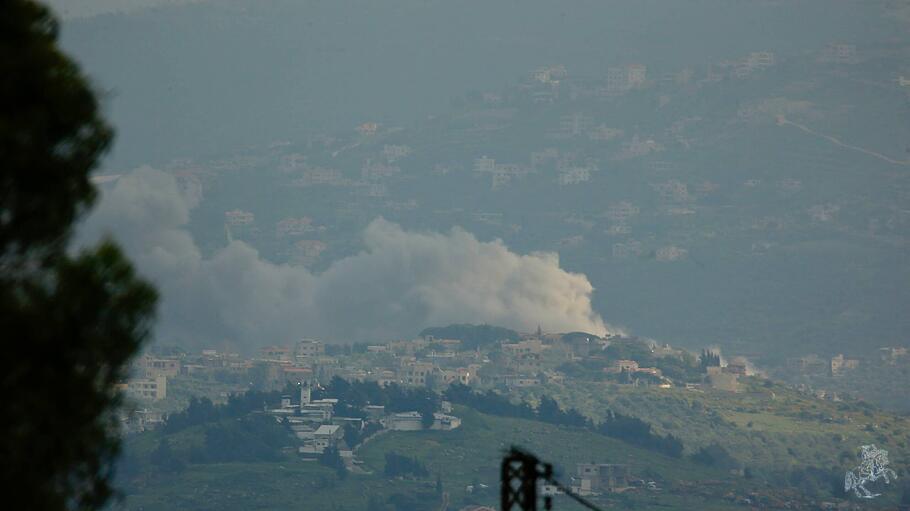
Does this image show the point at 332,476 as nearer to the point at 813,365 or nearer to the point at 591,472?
the point at 591,472

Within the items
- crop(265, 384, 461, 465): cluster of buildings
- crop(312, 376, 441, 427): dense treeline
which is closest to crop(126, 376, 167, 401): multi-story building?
crop(265, 384, 461, 465): cluster of buildings

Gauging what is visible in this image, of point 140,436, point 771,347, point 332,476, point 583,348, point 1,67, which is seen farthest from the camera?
point 771,347

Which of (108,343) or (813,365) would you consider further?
(813,365)

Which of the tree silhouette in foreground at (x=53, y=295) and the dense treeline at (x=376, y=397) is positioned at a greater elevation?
the dense treeline at (x=376, y=397)

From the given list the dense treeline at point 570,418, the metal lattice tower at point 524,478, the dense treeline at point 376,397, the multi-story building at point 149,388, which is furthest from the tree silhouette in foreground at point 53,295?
the multi-story building at point 149,388

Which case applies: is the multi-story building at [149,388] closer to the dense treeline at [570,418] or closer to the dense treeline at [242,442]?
the dense treeline at [242,442]

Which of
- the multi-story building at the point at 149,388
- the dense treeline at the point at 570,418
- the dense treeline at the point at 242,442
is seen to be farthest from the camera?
the multi-story building at the point at 149,388

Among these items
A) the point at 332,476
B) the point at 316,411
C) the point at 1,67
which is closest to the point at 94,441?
the point at 1,67
